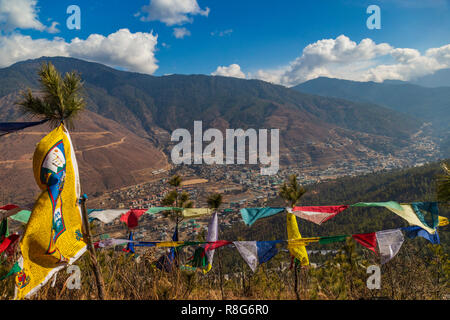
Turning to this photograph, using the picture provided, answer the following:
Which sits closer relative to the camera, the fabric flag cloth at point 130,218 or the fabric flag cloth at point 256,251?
the fabric flag cloth at point 256,251

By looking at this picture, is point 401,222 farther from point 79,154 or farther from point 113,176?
point 79,154

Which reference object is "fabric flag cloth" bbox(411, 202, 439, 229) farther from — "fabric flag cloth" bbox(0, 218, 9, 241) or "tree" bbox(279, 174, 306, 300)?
"fabric flag cloth" bbox(0, 218, 9, 241)

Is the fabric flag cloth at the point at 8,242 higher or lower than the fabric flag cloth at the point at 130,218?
lower

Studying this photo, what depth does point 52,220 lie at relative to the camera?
11.4 feet

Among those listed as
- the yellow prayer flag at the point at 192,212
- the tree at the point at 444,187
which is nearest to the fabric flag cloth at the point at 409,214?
the tree at the point at 444,187

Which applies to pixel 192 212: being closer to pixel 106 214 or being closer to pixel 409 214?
pixel 106 214

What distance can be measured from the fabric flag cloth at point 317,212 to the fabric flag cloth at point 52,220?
12.8ft

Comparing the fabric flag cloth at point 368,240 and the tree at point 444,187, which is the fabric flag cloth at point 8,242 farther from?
the tree at point 444,187

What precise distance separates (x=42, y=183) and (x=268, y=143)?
175993 mm

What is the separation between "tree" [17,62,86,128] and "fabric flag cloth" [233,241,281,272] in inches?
140

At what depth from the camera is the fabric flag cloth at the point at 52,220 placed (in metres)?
3.33

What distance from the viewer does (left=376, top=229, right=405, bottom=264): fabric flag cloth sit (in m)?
4.43

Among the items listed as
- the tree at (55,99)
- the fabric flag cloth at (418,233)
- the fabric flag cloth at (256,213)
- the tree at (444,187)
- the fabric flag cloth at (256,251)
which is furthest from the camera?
the fabric flag cloth at (256,213)

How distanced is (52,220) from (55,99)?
1.77m
